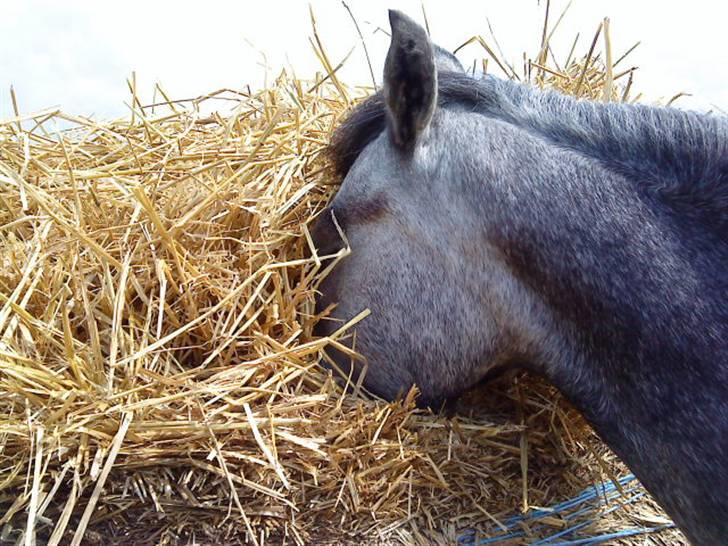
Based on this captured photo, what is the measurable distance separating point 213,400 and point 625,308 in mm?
886

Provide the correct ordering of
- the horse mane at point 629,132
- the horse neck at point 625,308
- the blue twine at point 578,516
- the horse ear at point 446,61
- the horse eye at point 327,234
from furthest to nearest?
the horse ear at point 446,61
the horse eye at point 327,234
the blue twine at point 578,516
the horse mane at point 629,132
the horse neck at point 625,308

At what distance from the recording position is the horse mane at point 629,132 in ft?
5.17

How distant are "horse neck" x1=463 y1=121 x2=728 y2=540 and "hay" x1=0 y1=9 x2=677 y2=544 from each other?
33 cm

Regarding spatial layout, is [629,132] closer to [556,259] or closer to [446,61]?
[556,259]

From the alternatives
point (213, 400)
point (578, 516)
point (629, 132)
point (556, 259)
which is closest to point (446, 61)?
point (629, 132)

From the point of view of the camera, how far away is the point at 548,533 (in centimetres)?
176

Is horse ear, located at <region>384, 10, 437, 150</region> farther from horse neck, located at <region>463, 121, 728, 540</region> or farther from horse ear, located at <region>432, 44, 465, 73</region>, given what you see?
horse ear, located at <region>432, 44, 465, 73</region>

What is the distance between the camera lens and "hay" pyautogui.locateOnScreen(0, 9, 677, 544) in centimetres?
152

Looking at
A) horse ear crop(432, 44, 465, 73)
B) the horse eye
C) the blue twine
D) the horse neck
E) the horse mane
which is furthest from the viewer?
horse ear crop(432, 44, 465, 73)

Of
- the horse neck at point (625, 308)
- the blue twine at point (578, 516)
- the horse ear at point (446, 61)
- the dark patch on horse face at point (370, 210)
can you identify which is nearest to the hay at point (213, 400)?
the blue twine at point (578, 516)

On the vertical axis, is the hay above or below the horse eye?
below

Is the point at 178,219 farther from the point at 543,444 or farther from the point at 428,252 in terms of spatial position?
the point at 543,444

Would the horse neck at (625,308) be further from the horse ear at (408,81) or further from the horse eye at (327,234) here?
the horse eye at (327,234)

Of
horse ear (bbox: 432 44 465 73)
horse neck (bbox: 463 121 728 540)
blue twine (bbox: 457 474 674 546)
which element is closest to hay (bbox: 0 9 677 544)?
blue twine (bbox: 457 474 674 546)
